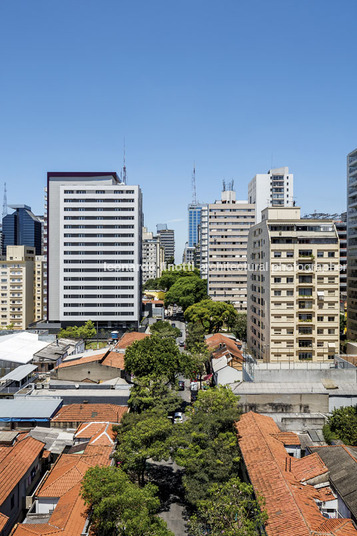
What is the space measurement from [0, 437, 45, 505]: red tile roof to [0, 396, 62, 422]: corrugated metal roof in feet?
17.3

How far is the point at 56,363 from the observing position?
50625 mm

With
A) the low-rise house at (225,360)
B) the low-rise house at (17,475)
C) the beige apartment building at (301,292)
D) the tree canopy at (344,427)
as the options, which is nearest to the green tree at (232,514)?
the low-rise house at (17,475)

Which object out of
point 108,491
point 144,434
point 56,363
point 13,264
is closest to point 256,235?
point 56,363

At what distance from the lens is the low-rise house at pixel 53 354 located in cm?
5016

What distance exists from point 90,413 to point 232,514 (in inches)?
708

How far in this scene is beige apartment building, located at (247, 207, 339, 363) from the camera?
4691 centimetres

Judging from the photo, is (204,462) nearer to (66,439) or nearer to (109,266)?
(66,439)

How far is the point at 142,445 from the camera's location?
25.6 m

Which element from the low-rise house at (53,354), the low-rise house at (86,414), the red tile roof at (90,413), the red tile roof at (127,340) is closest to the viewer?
the low-rise house at (86,414)

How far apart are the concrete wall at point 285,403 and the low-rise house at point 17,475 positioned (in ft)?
51.1

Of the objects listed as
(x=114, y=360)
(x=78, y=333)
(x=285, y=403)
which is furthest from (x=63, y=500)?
(x=78, y=333)

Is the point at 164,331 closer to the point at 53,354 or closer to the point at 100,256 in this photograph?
the point at 53,354

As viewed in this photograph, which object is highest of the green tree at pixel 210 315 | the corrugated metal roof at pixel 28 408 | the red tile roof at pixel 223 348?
the green tree at pixel 210 315

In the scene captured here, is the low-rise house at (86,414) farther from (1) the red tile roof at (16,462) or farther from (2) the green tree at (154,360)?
(1) the red tile roof at (16,462)
